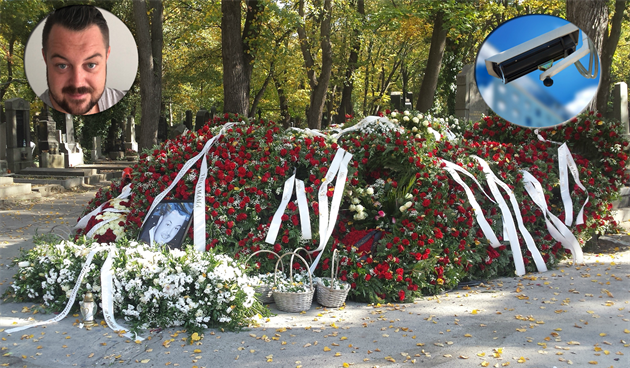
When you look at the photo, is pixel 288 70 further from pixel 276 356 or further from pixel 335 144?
pixel 276 356

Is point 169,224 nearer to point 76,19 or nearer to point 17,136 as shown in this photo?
point 76,19

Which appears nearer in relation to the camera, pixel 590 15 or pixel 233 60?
pixel 590 15

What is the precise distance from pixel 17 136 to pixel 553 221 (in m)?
18.4

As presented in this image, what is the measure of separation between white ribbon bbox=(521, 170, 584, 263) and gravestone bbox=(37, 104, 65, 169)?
57.9 ft

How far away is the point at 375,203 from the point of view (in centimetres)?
598

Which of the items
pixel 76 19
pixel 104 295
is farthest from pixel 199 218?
pixel 76 19

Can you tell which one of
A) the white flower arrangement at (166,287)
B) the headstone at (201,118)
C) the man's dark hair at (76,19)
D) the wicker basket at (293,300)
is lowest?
the wicker basket at (293,300)

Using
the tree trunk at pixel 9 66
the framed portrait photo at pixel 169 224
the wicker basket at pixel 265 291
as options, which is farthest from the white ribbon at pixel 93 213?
the tree trunk at pixel 9 66

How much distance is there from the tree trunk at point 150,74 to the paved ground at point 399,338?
7.31 m

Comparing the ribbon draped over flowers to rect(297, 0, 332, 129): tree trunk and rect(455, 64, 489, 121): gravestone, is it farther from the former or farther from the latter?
rect(297, 0, 332, 129): tree trunk

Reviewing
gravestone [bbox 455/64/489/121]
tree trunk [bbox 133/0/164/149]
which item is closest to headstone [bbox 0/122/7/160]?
tree trunk [bbox 133/0/164/149]

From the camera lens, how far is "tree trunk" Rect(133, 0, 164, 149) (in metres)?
11.6

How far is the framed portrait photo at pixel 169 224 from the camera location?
18.5 feet

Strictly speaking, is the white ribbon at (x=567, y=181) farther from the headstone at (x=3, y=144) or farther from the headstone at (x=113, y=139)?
the headstone at (x=113, y=139)
